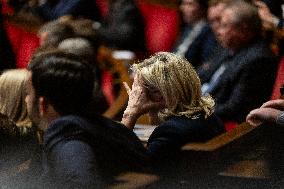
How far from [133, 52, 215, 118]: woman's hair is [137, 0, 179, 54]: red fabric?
1503 millimetres

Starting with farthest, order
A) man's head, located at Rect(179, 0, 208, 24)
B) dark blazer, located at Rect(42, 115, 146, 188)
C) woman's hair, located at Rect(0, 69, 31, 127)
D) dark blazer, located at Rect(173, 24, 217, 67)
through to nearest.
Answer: man's head, located at Rect(179, 0, 208, 24) < dark blazer, located at Rect(173, 24, 217, 67) < woman's hair, located at Rect(0, 69, 31, 127) < dark blazer, located at Rect(42, 115, 146, 188)

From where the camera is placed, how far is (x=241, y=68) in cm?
210

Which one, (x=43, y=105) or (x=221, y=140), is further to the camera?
(x=221, y=140)

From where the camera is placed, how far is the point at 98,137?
3.74ft

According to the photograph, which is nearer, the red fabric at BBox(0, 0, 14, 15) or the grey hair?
the grey hair

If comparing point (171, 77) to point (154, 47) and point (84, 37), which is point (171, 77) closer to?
point (84, 37)

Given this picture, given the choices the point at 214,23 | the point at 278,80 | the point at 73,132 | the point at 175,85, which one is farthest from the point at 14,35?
the point at 73,132

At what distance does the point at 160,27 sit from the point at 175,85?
159cm

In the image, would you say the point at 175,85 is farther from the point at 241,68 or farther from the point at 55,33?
the point at 55,33

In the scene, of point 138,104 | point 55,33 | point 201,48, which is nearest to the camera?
point 138,104

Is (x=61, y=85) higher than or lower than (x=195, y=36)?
higher

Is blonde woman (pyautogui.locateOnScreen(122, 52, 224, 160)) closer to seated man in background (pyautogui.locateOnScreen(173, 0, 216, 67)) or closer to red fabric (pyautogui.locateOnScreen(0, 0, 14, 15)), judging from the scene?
seated man in background (pyautogui.locateOnScreen(173, 0, 216, 67))

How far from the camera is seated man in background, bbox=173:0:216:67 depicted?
2611mm

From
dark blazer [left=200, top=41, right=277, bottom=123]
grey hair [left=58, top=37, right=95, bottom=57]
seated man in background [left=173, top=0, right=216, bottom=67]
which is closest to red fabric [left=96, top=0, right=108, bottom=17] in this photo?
seated man in background [left=173, top=0, right=216, bottom=67]
